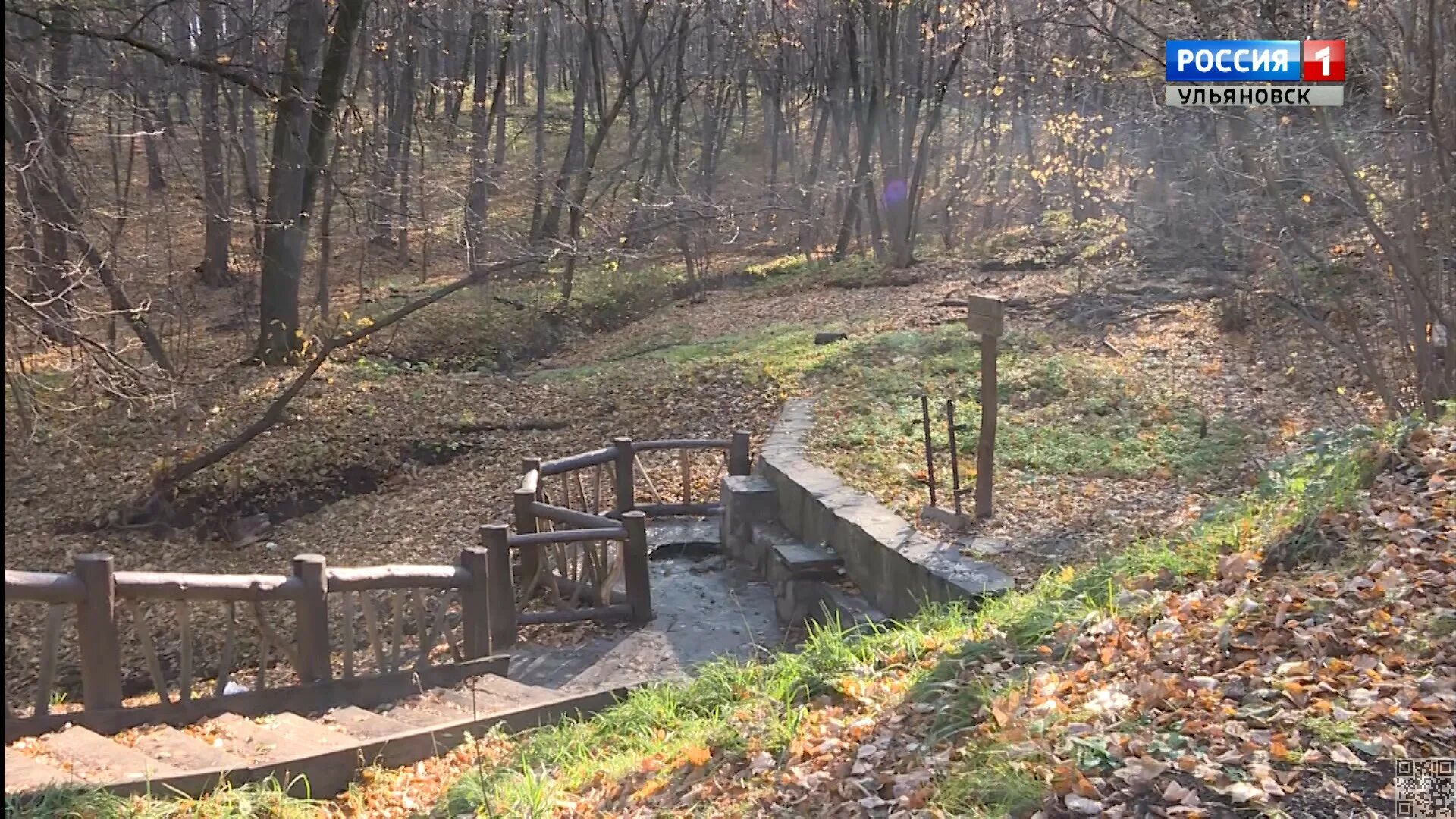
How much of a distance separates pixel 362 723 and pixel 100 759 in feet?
4.86

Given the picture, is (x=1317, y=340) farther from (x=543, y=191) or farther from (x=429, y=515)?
(x=543, y=191)

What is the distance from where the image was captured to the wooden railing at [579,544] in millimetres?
7660

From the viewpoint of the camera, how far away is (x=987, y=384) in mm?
7621

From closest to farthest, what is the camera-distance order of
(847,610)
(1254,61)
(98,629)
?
(98,629) → (847,610) → (1254,61)

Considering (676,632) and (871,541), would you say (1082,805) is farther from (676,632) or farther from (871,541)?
(676,632)

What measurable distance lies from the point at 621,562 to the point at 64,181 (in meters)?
4.57

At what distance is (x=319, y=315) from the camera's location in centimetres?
1620

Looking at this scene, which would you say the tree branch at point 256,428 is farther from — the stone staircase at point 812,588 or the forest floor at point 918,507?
the stone staircase at point 812,588

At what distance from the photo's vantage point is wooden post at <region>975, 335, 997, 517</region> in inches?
297

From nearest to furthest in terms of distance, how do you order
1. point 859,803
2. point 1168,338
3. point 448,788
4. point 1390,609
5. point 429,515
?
point 859,803 < point 1390,609 < point 448,788 < point 429,515 < point 1168,338

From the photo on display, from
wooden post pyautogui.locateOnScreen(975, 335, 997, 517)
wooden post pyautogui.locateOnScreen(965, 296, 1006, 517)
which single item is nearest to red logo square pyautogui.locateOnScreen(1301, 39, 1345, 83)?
wooden post pyautogui.locateOnScreen(965, 296, 1006, 517)

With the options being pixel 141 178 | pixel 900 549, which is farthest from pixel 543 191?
pixel 900 549

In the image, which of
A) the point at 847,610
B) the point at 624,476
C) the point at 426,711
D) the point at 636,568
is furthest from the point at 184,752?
the point at 624,476

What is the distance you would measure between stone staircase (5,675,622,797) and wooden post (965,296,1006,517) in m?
2.98
